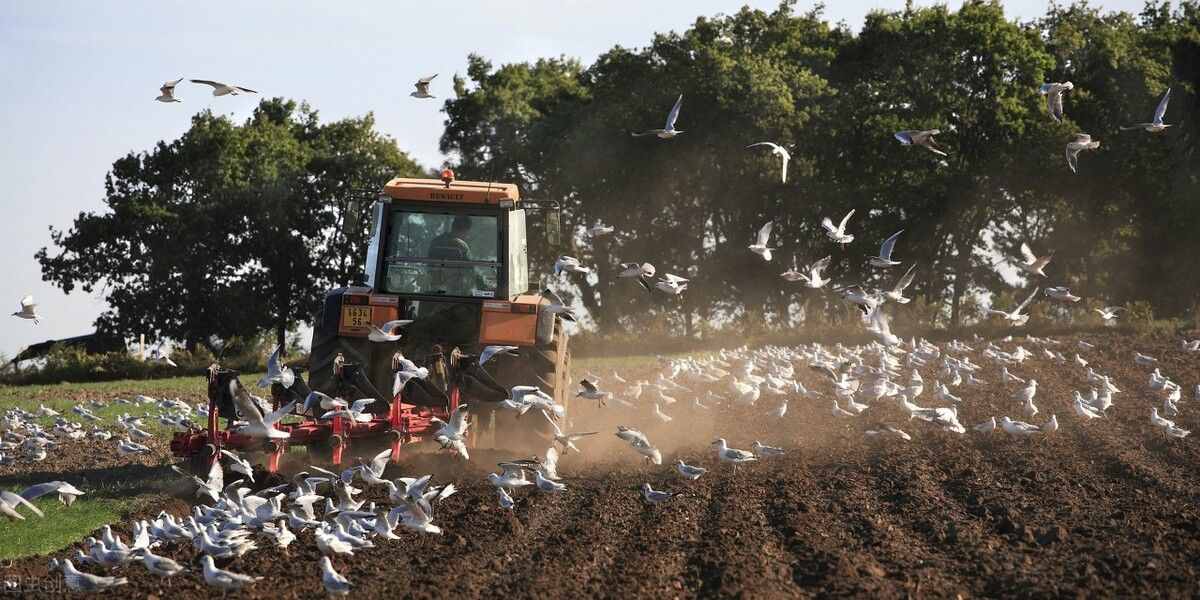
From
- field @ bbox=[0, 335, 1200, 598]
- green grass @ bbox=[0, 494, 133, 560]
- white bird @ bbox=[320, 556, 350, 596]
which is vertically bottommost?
green grass @ bbox=[0, 494, 133, 560]

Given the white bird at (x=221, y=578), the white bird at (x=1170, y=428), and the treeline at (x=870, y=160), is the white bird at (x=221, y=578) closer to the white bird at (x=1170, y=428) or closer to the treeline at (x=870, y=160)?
the white bird at (x=1170, y=428)

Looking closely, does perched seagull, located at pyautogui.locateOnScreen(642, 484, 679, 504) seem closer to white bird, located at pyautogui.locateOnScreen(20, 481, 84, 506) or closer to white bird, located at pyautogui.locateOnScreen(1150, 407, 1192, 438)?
white bird, located at pyautogui.locateOnScreen(20, 481, 84, 506)

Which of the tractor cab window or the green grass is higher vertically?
the tractor cab window

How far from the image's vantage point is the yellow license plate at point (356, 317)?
12.7 meters

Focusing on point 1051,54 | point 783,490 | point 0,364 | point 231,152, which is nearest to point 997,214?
point 1051,54

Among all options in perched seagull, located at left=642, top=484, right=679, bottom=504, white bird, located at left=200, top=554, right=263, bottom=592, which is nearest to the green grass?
white bird, located at left=200, top=554, right=263, bottom=592

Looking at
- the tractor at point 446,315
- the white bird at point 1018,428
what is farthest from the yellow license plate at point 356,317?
the white bird at point 1018,428

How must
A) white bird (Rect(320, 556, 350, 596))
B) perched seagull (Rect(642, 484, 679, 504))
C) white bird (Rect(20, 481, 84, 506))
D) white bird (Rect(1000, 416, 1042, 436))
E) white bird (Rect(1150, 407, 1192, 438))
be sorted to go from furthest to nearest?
white bird (Rect(1150, 407, 1192, 438)) < white bird (Rect(1000, 416, 1042, 436)) < perched seagull (Rect(642, 484, 679, 504)) < white bird (Rect(20, 481, 84, 506)) < white bird (Rect(320, 556, 350, 596))

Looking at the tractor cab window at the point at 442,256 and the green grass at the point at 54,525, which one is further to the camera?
the tractor cab window at the point at 442,256

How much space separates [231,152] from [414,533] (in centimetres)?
3369

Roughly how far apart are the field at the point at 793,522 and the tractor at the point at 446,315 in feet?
2.34

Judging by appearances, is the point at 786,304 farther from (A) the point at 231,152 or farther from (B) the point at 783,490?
(B) the point at 783,490

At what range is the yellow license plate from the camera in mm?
12688

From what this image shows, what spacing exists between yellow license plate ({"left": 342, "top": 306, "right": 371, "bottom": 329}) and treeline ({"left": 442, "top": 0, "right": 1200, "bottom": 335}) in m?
23.5
